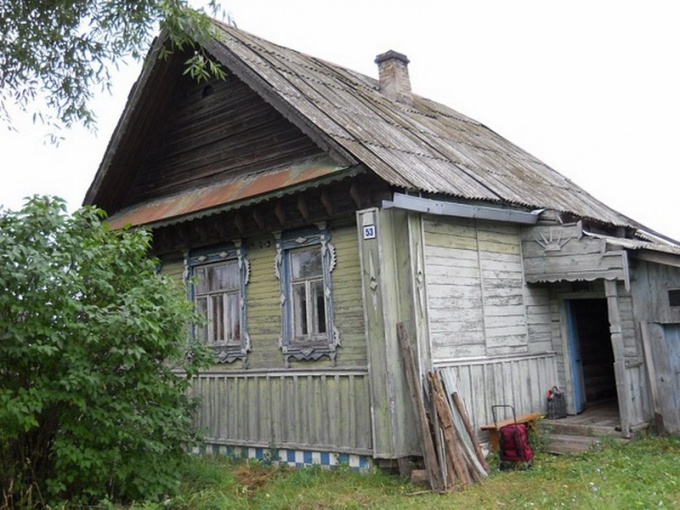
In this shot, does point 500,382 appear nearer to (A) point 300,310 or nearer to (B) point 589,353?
(A) point 300,310

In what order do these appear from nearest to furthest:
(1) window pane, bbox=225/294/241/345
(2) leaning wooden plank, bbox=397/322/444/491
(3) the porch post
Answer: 1. (2) leaning wooden plank, bbox=397/322/444/491
2. (3) the porch post
3. (1) window pane, bbox=225/294/241/345

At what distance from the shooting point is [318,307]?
924 centimetres

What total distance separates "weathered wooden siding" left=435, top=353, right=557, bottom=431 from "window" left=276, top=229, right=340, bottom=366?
5.35ft

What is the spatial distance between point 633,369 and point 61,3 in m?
8.87

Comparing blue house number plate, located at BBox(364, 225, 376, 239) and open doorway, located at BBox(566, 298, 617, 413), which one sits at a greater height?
blue house number plate, located at BBox(364, 225, 376, 239)

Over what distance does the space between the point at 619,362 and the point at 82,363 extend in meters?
6.51

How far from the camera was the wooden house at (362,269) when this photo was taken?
27.3 feet

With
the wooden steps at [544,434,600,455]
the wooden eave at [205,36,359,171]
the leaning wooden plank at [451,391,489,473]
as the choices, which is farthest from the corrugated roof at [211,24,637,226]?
the wooden steps at [544,434,600,455]

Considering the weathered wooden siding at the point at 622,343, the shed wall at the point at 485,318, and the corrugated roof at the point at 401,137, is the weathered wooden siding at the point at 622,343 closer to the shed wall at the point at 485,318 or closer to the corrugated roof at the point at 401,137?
the shed wall at the point at 485,318

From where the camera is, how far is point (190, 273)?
11078 millimetres

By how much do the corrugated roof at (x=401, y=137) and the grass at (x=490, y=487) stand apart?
3.42 m

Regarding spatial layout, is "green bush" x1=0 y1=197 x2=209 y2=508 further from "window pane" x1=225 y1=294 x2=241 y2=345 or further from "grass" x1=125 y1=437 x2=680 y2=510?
"window pane" x1=225 y1=294 x2=241 y2=345

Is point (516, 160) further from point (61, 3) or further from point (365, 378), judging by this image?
point (61, 3)

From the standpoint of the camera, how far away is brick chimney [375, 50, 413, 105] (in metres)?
13.4
